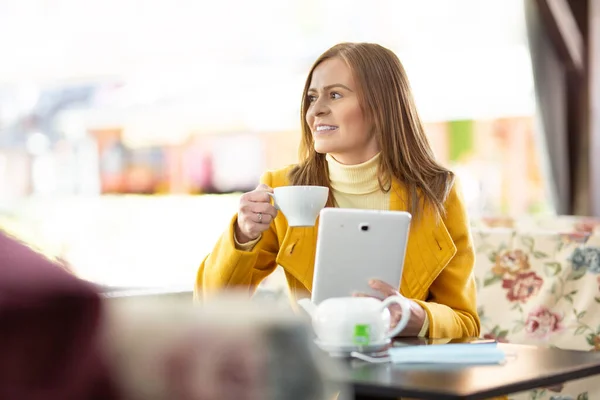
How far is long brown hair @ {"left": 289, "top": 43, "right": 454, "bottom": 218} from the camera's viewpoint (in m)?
1.78

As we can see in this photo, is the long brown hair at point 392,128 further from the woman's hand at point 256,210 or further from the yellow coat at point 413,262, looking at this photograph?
the woman's hand at point 256,210

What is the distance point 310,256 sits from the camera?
176 cm

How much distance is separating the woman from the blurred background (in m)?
2.78

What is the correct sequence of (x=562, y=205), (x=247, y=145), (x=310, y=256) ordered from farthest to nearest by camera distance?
(x=247, y=145) → (x=562, y=205) → (x=310, y=256)

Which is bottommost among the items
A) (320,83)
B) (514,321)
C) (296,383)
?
(514,321)

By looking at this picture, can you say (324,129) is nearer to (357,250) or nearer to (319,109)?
(319,109)

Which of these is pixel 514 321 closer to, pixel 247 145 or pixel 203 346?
pixel 203 346

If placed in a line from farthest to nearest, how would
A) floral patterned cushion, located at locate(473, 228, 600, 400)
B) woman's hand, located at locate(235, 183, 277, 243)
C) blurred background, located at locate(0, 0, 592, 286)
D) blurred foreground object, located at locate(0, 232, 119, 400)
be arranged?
blurred background, located at locate(0, 0, 592, 286) → floral patterned cushion, located at locate(473, 228, 600, 400) → woman's hand, located at locate(235, 183, 277, 243) → blurred foreground object, located at locate(0, 232, 119, 400)

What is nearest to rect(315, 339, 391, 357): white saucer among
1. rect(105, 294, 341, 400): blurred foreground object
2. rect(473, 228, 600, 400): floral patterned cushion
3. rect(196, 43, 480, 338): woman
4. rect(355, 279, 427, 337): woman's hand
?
rect(355, 279, 427, 337): woman's hand

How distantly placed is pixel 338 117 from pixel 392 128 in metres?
0.12

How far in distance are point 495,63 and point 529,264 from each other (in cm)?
462

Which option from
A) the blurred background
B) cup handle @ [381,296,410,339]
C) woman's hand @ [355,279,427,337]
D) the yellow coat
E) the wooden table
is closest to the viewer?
the wooden table

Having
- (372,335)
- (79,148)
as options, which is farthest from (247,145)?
(372,335)

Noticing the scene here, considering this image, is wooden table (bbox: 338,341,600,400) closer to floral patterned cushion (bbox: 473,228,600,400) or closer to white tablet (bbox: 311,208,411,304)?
white tablet (bbox: 311,208,411,304)
